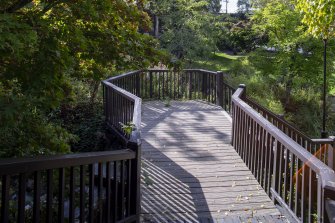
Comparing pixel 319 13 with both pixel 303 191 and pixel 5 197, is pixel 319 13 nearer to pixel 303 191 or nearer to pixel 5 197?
pixel 303 191

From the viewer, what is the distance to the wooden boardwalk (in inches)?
189

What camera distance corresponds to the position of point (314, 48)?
17.9 metres

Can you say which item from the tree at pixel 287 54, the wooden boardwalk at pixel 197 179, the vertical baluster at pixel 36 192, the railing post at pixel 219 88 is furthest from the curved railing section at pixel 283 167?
the tree at pixel 287 54

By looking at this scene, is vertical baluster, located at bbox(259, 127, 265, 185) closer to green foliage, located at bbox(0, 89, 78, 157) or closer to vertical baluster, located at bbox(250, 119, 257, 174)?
vertical baluster, located at bbox(250, 119, 257, 174)

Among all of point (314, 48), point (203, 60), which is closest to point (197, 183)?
point (314, 48)

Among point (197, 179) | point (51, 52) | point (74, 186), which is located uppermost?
point (51, 52)

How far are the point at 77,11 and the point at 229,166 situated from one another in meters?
3.61

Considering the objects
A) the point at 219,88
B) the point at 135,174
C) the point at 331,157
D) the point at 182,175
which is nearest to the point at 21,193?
the point at 135,174

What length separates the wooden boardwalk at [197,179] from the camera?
480 centimetres

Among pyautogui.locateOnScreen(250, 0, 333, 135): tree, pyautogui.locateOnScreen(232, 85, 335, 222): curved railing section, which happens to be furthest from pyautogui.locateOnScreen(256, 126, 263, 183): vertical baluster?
pyautogui.locateOnScreen(250, 0, 333, 135): tree

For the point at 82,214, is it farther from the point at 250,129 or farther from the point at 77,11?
the point at 250,129

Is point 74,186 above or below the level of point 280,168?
above

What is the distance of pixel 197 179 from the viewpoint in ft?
19.4

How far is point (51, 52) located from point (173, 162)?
3615 mm
